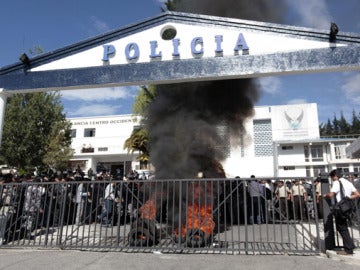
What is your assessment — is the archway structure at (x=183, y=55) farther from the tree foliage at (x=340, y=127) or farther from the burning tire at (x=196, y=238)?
the tree foliage at (x=340, y=127)

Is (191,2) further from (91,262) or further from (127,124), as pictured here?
(127,124)

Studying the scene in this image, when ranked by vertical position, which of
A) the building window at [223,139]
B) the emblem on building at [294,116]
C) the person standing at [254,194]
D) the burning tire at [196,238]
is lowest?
the burning tire at [196,238]

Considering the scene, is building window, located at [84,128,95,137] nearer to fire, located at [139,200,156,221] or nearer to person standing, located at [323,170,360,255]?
fire, located at [139,200,156,221]

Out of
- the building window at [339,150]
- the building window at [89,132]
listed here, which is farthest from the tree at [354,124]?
the building window at [89,132]

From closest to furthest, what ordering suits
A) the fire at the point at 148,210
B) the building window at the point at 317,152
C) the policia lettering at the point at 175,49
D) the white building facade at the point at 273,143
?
the fire at the point at 148,210
the policia lettering at the point at 175,49
the white building facade at the point at 273,143
the building window at the point at 317,152

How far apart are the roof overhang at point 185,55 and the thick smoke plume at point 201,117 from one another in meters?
1.89

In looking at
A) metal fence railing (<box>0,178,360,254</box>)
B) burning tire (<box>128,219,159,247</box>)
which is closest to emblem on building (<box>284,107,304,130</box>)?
metal fence railing (<box>0,178,360,254</box>)

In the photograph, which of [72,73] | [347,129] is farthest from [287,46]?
[347,129]

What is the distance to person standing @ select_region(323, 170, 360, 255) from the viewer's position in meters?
5.70

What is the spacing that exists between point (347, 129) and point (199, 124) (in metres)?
78.0

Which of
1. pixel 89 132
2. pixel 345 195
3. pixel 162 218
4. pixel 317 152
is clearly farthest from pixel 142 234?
pixel 317 152

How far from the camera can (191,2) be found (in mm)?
10797

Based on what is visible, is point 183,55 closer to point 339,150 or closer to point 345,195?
point 345,195

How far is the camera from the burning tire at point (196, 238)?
632cm
